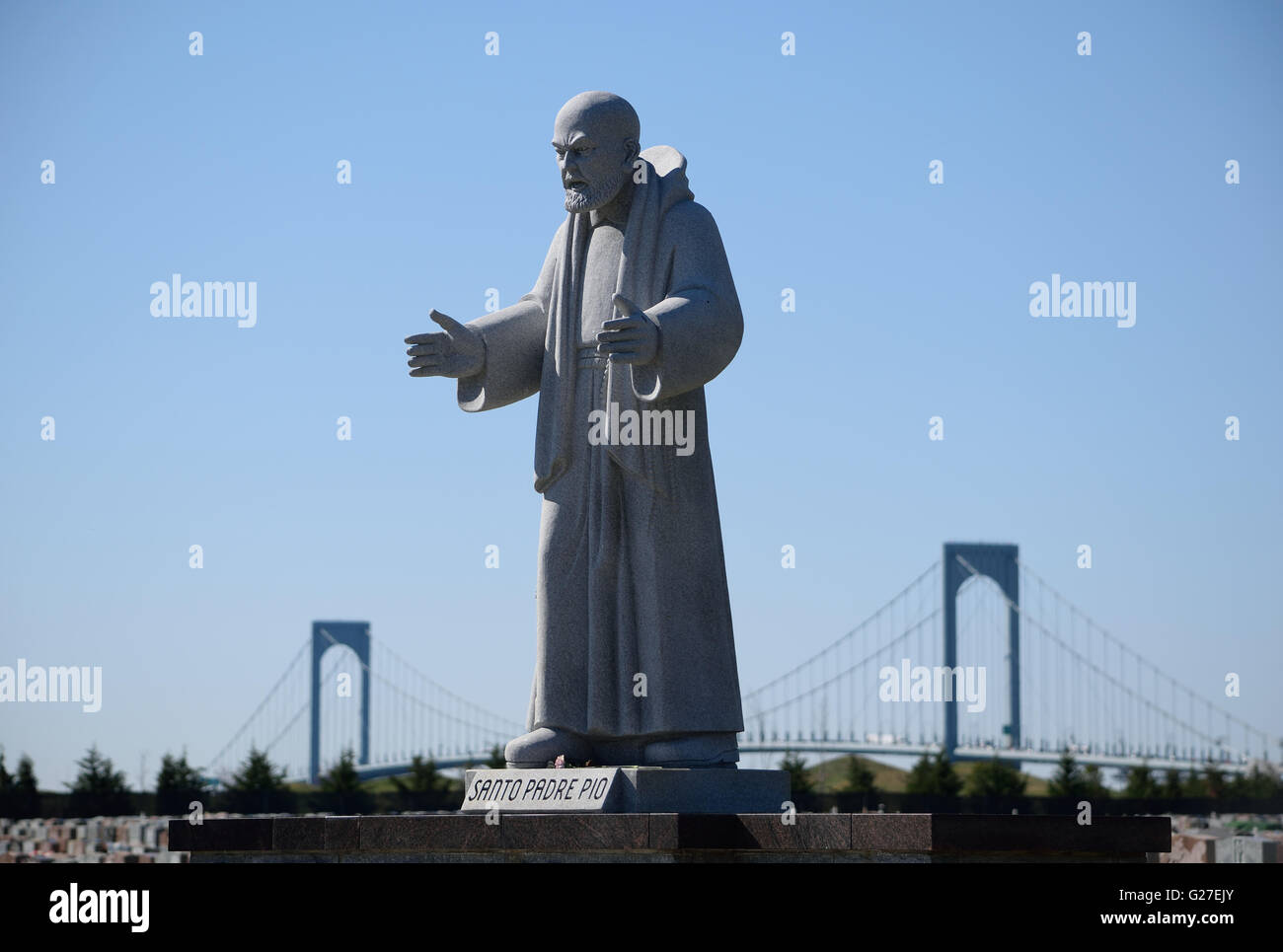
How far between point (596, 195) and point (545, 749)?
270 cm

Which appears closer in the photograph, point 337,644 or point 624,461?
point 624,461

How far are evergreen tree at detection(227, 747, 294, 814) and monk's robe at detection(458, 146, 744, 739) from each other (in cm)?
2240

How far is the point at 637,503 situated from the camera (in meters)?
9.68

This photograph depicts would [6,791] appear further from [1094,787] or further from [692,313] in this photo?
[692,313]

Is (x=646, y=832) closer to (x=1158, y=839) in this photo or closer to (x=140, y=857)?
(x=1158, y=839)

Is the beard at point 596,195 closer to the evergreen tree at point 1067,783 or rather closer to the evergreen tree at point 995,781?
the evergreen tree at point 1067,783

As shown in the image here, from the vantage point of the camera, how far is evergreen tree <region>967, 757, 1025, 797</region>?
3800 cm

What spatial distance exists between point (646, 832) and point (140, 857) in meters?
9.22

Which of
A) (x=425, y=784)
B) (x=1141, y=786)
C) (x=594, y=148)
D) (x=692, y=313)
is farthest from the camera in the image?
(x=1141, y=786)

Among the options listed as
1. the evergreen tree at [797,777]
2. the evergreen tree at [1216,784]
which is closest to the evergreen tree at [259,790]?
the evergreen tree at [797,777]

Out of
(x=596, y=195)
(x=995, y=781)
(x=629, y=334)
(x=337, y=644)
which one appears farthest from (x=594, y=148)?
(x=337, y=644)

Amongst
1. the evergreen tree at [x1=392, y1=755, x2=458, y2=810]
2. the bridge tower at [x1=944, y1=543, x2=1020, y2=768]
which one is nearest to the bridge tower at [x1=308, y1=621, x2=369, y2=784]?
the bridge tower at [x1=944, y1=543, x2=1020, y2=768]
